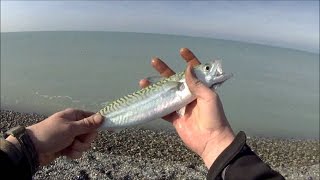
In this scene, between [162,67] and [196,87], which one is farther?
[162,67]

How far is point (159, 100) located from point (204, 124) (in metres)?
0.87

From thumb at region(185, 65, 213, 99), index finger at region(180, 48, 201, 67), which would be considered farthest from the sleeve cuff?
index finger at region(180, 48, 201, 67)

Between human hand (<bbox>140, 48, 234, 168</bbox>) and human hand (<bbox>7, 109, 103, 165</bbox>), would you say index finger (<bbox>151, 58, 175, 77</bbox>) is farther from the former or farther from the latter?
human hand (<bbox>7, 109, 103, 165</bbox>)

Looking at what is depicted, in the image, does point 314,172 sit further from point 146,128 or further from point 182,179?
point 146,128

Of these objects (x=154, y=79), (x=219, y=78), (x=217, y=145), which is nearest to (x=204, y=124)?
(x=217, y=145)

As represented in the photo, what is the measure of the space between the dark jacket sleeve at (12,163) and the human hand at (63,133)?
57 centimetres

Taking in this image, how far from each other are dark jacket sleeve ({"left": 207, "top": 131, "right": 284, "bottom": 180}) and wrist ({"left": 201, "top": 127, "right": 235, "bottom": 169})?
0.31 meters

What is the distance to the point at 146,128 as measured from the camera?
20641 millimetres

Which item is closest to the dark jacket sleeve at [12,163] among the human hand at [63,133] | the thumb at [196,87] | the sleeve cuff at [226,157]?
the human hand at [63,133]

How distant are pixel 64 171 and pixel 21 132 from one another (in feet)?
21.7

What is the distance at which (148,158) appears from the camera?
1363cm

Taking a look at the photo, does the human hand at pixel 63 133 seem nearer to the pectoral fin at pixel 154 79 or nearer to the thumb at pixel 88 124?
the thumb at pixel 88 124

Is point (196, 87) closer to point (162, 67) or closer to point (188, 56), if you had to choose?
point (188, 56)

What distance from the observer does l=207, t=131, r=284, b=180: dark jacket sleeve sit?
11.1 feet
